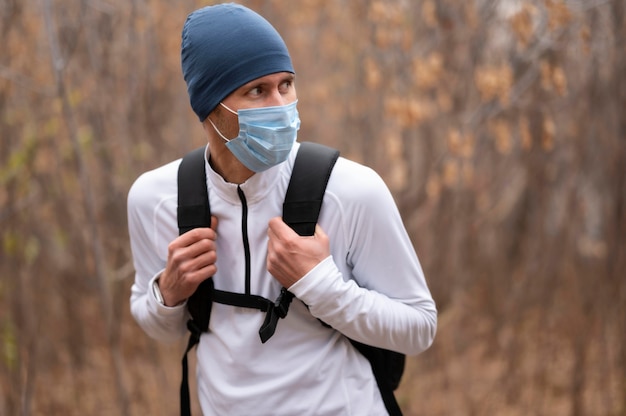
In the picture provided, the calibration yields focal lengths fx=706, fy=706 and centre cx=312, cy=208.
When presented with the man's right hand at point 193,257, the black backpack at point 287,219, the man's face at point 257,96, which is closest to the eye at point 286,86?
the man's face at point 257,96

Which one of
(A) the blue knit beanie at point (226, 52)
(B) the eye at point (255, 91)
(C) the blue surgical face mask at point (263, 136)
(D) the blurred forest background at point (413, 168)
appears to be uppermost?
(A) the blue knit beanie at point (226, 52)

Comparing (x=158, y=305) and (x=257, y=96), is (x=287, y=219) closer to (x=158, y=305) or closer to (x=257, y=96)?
(x=257, y=96)

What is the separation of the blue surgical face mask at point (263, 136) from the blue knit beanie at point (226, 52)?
7 centimetres

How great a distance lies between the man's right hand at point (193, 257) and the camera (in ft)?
5.72

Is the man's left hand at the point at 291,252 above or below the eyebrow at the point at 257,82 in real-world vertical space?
below

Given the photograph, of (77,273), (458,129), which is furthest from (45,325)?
(458,129)

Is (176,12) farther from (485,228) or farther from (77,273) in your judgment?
(485,228)

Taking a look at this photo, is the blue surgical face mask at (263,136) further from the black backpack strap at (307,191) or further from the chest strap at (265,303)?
the chest strap at (265,303)

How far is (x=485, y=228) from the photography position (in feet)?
20.6

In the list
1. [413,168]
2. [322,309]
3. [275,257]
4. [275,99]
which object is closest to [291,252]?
[275,257]

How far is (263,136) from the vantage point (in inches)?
66.9

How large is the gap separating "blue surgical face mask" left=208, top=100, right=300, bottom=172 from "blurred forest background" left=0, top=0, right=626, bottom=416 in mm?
1366

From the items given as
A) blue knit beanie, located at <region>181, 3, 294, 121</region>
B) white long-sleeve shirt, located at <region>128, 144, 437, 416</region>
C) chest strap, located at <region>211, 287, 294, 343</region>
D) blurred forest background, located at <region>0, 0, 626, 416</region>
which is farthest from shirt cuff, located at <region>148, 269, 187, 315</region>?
blurred forest background, located at <region>0, 0, 626, 416</region>

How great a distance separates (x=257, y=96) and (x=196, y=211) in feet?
1.10
